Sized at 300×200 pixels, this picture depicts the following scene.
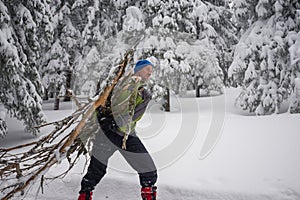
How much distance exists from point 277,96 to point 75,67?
37.0 feet

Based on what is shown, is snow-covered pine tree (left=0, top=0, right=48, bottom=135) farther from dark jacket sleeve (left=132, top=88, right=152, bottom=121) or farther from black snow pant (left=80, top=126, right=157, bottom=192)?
dark jacket sleeve (left=132, top=88, right=152, bottom=121)

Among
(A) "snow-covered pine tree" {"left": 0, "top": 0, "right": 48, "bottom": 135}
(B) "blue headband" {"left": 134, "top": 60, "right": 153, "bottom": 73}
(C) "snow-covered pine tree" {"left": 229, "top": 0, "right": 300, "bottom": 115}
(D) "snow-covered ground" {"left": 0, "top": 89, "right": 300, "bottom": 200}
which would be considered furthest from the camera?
(C) "snow-covered pine tree" {"left": 229, "top": 0, "right": 300, "bottom": 115}

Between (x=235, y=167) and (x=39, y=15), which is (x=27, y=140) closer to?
(x=39, y=15)

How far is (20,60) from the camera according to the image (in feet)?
26.2

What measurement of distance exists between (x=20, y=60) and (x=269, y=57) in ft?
31.4

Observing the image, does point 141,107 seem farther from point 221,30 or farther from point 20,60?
point 221,30

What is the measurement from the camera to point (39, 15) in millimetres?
8664

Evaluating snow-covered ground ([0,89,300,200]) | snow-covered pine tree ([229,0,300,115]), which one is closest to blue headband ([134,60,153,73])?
snow-covered ground ([0,89,300,200])

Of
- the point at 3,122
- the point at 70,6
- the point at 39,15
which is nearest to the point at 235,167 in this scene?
the point at 3,122

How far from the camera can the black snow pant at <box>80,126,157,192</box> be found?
3.27 m

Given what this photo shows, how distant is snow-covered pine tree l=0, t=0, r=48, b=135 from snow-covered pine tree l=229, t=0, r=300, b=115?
8129 millimetres

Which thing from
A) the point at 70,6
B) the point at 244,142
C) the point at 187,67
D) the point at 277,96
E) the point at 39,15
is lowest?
the point at 244,142

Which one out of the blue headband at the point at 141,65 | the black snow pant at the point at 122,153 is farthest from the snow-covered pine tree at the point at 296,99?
the black snow pant at the point at 122,153

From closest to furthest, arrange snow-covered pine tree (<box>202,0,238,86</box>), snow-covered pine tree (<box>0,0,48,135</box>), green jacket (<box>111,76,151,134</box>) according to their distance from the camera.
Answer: green jacket (<box>111,76,151,134</box>)
snow-covered pine tree (<box>0,0,48,135</box>)
snow-covered pine tree (<box>202,0,238,86</box>)
